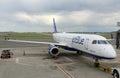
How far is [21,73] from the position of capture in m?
16.2

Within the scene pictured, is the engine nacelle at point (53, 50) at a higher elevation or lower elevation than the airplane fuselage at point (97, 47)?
lower

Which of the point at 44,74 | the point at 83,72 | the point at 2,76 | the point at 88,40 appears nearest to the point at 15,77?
the point at 2,76

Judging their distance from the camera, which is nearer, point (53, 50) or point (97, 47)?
point (97, 47)

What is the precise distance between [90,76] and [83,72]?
1461 mm

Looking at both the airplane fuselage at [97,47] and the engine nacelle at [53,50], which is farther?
the engine nacelle at [53,50]

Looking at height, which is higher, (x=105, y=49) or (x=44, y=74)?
(x=105, y=49)

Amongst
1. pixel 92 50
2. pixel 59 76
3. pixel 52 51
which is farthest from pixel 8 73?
pixel 52 51

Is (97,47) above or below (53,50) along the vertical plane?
above

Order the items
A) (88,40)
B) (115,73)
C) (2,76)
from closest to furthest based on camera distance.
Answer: (115,73)
(2,76)
(88,40)

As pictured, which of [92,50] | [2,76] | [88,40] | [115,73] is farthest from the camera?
[88,40]

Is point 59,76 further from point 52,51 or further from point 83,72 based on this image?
point 52,51

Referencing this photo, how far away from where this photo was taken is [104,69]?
1750 centimetres

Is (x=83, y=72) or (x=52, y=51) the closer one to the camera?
(x=83, y=72)

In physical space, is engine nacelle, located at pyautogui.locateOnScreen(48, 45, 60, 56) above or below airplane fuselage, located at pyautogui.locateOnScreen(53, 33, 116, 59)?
below
